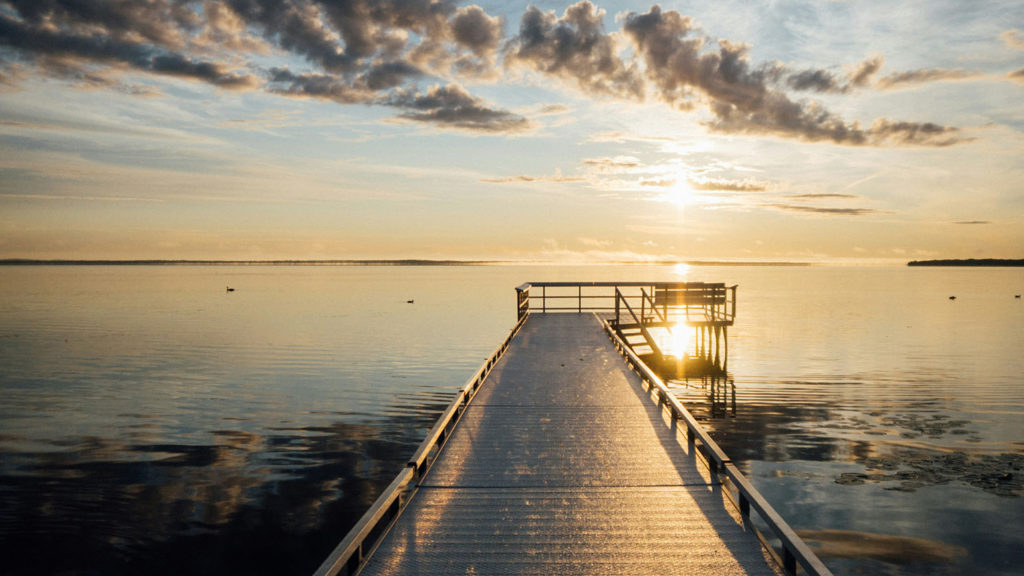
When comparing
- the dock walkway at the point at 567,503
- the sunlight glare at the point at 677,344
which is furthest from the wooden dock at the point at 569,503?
the sunlight glare at the point at 677,344

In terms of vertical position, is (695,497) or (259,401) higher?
(695,497)

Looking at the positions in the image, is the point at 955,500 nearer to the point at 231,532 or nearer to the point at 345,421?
the point at 231,532

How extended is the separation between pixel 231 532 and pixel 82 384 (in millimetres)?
15736

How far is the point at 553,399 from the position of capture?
12453 millimetres

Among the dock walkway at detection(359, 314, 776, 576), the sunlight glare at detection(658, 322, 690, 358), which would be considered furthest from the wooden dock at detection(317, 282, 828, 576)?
the sunlight glare at detection(658, 322, 690, 358)

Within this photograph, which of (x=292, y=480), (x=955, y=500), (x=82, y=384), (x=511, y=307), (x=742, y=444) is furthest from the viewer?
(x=511, y=307)

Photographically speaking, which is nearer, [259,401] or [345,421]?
[345,421]

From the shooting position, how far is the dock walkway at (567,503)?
556 cm

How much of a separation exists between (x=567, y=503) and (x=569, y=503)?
22 millimetres

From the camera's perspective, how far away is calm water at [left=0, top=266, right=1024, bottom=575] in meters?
9.40

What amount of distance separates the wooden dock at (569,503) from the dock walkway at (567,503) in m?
0.02

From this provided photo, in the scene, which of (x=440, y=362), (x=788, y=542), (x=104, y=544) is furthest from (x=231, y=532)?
(x=440, y=362)

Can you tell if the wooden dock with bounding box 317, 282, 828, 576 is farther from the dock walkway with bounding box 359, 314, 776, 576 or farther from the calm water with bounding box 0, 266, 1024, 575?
the calm water with bounding box 0, 266, 1024, 575

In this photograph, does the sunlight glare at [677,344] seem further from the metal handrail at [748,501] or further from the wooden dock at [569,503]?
the wooden dock at [569,503]
